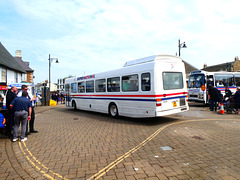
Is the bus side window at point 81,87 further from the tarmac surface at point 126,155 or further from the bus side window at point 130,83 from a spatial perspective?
the tarmac surface at point 126,155

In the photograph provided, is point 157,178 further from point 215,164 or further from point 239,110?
point 239,110

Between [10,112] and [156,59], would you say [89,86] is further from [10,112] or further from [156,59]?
[10,112]

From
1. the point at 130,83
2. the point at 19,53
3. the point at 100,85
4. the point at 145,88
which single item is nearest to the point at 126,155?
the point at 145,88

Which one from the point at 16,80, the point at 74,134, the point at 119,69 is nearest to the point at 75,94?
the point at 119,69

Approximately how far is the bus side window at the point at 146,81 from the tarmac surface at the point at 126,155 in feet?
6.97

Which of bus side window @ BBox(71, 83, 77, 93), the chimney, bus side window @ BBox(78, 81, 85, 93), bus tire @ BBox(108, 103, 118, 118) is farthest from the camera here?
the chimney

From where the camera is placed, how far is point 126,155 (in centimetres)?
436

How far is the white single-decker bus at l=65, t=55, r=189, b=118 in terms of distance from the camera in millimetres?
7559

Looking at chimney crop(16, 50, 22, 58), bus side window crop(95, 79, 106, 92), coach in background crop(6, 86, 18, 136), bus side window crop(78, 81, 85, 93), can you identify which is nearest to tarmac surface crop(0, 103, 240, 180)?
coach in background crop(6, 86, 18, 136)

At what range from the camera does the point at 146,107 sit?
25.8ft

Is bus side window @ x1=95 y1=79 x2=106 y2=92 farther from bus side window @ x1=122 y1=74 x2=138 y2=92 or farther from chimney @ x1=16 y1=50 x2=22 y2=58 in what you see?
chimney @ x1=16 y1=50 x2=22 y2=58

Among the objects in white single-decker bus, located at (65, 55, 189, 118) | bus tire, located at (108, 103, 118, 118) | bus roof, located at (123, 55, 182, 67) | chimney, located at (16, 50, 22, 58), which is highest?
chimney, located at (16, 50, 22, 58)

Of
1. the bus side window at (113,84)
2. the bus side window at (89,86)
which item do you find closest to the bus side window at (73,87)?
the bus side window at (89,86)

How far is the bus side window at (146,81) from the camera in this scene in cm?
773
